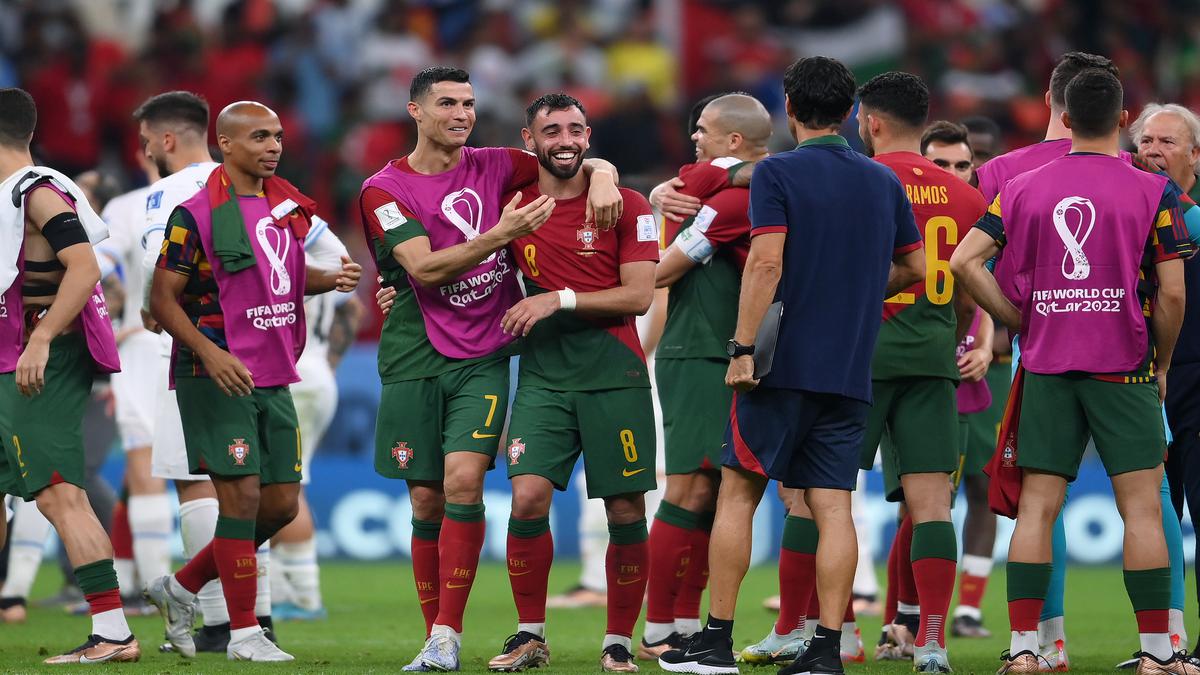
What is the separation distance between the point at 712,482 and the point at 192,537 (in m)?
2.69

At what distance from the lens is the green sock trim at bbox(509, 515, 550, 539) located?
682 cm

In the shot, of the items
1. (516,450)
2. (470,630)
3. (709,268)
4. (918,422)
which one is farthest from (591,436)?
(470,630)

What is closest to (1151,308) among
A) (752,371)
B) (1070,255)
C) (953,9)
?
(1070,255)

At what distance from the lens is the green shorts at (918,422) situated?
7047 millimetres

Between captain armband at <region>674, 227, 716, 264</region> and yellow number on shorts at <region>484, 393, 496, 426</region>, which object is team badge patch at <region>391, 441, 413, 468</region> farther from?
captain armband at <region>674, 227, 716, 264</region>

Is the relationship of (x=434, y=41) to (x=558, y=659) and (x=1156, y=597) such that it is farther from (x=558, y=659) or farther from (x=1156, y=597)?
(x=1156, y=597)

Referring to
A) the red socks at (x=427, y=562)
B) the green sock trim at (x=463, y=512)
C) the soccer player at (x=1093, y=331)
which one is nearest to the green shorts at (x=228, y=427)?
the red socks at (x=427, y=562)

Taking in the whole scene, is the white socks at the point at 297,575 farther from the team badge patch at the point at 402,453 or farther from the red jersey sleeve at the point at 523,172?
the red jersey sleeve at the point at 523,172

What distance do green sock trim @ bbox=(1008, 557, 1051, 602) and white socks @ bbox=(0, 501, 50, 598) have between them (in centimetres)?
574

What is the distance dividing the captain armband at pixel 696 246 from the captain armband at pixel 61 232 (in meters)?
2.64

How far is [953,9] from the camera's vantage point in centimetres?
1831

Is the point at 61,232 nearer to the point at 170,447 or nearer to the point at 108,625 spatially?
the point at 170,447

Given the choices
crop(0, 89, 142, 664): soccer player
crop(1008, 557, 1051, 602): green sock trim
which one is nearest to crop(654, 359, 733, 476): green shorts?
crop(1008, 557, 1051, 602): green sock trim

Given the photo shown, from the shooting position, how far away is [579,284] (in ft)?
23.1
